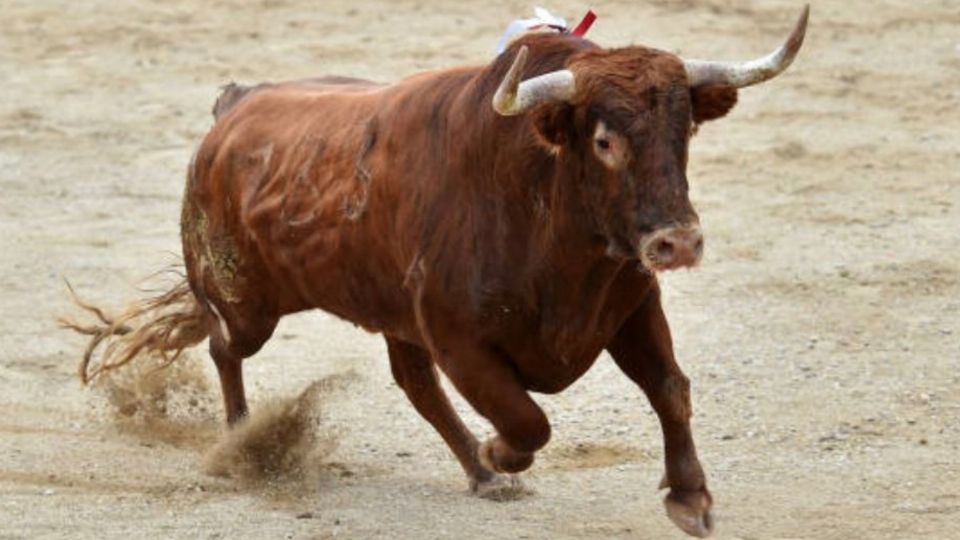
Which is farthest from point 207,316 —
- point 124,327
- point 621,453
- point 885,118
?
point 885,118

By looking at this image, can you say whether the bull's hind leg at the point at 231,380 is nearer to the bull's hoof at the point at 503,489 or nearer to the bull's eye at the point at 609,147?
the bull's hoof at the point at 503,489

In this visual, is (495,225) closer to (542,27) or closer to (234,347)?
(542,27)

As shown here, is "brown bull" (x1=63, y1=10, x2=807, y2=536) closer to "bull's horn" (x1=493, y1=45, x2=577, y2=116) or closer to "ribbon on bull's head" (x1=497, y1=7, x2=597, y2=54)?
"bull's horn" (x1=493, y1=45, x2=577, y2=116)

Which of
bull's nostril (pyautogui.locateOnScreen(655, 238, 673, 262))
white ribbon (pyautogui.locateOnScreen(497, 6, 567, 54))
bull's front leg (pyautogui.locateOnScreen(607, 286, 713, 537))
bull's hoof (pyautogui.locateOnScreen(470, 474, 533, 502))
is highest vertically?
white ribbon (pyautogui.locateOnScreen(497, 6, 567, 54))

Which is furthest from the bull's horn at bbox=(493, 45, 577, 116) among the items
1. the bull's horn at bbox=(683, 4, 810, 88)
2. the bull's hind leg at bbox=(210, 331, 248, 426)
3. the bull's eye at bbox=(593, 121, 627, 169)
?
the bull's hind leg at bbox=(210, 331, 248, 426)

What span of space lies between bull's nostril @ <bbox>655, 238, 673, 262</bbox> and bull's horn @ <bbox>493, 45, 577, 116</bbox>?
0.47 m

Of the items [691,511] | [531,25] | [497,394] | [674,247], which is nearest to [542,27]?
[531,25]

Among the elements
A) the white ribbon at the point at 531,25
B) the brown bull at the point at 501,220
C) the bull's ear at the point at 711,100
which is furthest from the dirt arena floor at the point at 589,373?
the white ribbon at the point at 531,25

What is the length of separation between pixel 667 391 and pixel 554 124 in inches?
34.5

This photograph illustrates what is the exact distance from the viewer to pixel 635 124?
5789 mm

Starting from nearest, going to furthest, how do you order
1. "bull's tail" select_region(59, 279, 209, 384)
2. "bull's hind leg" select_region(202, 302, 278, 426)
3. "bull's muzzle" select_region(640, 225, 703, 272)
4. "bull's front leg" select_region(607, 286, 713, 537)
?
"bull's muzzle" select_region(640, 225, 703, 272) < "bull's front leg" select_region(607, 286, 713, 537) < "bull's hind leg" select_region(202, 302, 278, 426) < "bull's tail" select_region(59, 279, 209, 384)

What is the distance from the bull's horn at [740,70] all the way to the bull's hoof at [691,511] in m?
1.09

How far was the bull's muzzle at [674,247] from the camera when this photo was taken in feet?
18.5

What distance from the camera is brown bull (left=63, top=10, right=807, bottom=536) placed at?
5844mm
